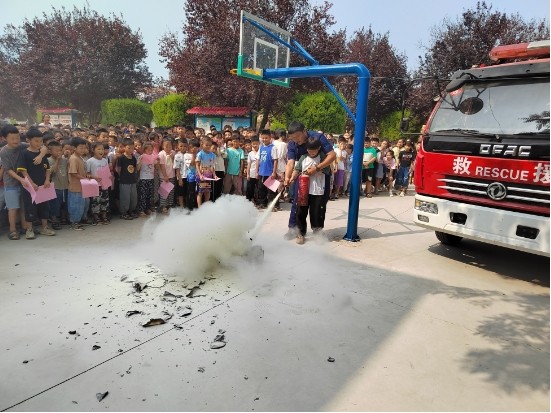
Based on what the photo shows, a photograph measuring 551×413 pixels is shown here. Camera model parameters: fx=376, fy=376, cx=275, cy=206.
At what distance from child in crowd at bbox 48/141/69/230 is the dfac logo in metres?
5.93

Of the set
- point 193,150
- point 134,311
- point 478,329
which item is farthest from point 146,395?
point 193,150

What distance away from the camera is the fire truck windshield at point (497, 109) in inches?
163

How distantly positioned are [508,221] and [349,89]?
2150 cm

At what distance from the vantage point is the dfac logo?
4145 millimetres

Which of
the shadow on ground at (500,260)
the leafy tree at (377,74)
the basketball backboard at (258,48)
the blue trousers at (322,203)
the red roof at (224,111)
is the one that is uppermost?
the leafy tree at (377,74)

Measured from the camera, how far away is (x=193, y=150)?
23.9 ft

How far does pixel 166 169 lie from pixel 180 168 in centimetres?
26

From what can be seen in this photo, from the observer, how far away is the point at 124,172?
6.49 m

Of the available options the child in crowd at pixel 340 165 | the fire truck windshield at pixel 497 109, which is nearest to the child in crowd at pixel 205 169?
the child in crowd at pixel 340 165

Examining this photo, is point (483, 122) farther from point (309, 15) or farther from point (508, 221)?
point (309, 15)

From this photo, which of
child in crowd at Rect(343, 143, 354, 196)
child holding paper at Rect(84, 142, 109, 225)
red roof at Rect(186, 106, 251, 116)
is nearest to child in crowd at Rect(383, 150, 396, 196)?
child in crowd at Rect(343, 143, 354, 196)

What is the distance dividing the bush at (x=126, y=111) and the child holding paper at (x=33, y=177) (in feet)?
60.4

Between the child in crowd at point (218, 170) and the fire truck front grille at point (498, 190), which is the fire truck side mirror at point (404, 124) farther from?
the child in crowd at point (218, 170)

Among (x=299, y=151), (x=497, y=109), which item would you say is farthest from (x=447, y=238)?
(x=299, y=151)
